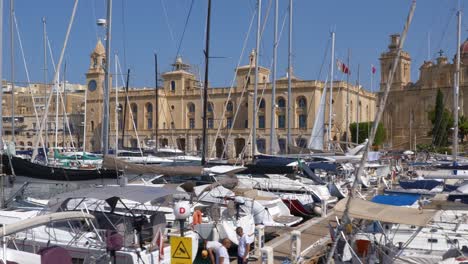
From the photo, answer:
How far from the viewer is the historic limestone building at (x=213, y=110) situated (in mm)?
65562

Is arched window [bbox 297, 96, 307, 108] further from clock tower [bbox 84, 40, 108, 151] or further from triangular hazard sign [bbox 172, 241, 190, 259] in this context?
triangular hazard sign [bbox 172, 241, 190, 259]

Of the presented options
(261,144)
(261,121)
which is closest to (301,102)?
(261,121)

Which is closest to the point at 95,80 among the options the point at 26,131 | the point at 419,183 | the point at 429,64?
the point at 26,131

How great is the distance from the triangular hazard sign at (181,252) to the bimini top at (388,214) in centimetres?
280

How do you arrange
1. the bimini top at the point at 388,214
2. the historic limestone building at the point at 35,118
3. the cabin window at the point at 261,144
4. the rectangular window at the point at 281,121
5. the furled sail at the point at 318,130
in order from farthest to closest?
the historic limestone building at the point at 35,118 → the rectangular window at the point at 281,121 → the cabin window at the point at 261,144 → the furled sail at the point at 318,130 → the bimini top at the point at 388,214

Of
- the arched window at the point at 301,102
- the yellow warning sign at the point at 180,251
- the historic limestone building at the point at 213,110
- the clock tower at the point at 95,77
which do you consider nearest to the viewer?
the yellow warning sign at the point at 180,251

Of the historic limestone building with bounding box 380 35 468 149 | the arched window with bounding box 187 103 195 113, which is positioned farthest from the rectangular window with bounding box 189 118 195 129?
the historic limestone building with bounding box 380 35 468 149

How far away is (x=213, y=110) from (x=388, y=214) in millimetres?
62806

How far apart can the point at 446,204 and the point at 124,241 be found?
24.9ft

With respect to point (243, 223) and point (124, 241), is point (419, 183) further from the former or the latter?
point (124, 241)

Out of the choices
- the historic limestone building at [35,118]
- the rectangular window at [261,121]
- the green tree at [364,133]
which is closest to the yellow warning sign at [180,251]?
the green tree at [364,133]

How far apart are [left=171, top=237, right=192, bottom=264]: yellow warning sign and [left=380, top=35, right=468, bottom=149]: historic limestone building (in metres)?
61.0

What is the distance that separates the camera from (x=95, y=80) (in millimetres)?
80125

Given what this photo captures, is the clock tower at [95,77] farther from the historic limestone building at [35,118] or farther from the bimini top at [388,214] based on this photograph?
the bimini top at [388,214]
